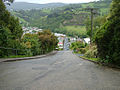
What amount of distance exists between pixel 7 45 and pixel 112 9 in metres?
11.7

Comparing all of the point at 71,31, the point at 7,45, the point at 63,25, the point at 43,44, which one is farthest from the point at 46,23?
the point at 7,45

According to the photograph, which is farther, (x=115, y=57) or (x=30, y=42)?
(x=30, y=42)

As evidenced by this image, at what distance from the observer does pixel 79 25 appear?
18325 centimetres

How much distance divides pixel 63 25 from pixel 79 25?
21.4 m

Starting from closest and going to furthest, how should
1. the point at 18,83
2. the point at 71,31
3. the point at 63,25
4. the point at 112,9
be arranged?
the point at 18,83 → the point at 112,9 → the point at 71,31 → the point at 63,25

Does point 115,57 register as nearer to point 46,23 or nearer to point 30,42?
point 30,42

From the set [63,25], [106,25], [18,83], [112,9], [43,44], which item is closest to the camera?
[18,83]

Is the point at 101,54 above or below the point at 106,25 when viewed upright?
below

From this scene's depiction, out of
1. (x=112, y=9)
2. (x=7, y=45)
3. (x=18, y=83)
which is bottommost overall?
(x=18, y=83)

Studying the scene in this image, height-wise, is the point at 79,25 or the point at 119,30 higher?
the point at 79,25

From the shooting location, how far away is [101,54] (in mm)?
13352

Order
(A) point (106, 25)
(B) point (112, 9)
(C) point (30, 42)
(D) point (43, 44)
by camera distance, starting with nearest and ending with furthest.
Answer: (B) point (112, 9)
(A) point (106, 25)
(C) point (30, 42)
(D) point (43, 44)

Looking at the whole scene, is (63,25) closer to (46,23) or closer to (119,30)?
(46,23)

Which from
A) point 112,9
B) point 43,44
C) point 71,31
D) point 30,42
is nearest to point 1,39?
point 112,9
